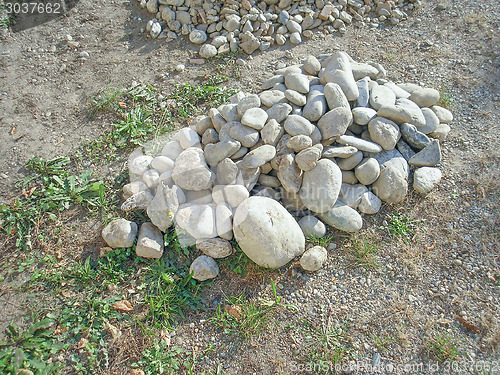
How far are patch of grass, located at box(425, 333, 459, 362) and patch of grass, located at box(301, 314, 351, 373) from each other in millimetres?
585

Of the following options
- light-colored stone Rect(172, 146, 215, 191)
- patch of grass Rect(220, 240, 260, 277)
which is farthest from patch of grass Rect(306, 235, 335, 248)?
light-colored stone Rect(172, 146, 215, 191)

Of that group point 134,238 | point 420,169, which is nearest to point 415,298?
point 420,169

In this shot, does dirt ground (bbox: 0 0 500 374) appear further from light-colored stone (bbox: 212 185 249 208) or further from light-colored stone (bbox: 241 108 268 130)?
light-colored stone (bbox: 241 108 268 130)

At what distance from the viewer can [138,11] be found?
555 centimetres

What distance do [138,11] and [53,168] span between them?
279cm

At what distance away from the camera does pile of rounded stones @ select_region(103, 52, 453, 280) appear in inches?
131

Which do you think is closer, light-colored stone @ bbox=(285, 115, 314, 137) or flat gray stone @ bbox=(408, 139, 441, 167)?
light-colored stone @ bbox=(285, 115, 314, 137)

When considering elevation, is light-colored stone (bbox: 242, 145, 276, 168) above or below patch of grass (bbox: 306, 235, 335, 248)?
above

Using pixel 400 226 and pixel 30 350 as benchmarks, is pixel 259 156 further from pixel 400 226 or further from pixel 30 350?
pixel 30 350

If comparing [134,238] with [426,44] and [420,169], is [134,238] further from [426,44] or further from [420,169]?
[426,44]

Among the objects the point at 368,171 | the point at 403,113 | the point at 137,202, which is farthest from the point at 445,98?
the point at 137,202

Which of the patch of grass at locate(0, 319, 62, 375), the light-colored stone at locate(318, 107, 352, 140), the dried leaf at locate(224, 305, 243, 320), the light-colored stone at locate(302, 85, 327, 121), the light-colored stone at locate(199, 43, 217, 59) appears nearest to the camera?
the patch of grass at locate(0, 319, 62, 375)

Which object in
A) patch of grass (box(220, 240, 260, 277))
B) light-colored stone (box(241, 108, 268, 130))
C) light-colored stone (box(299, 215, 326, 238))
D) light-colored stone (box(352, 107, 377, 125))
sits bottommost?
patch of grass (box(220, 240, 260, 277))

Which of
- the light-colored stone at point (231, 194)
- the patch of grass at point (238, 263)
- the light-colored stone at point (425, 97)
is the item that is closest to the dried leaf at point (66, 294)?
the patch of grass at point (238, 263)
